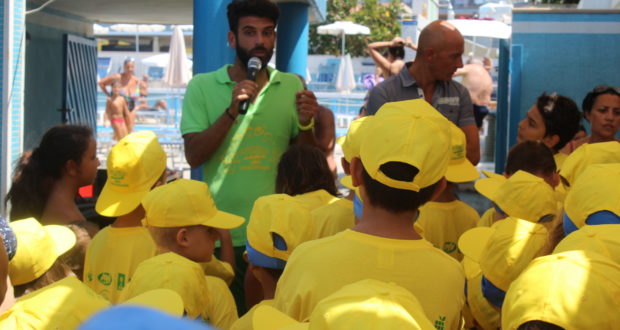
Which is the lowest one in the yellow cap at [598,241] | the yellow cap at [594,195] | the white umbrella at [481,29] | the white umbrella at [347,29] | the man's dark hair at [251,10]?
the yellow cap at [598,241]

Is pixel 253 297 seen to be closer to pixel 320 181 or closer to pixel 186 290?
pixel 320 181

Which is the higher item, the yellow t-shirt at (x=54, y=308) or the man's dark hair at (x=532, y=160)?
the man's dark hair at (x=532, y=160)

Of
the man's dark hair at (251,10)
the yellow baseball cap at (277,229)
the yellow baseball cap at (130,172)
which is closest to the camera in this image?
the yellow baseball cap at (277,229)

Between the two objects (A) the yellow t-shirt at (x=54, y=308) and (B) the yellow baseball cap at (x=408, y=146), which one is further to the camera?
(B) the yellow baseball cap at (x=408, y=146)

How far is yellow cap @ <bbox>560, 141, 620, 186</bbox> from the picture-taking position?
12.0 ft

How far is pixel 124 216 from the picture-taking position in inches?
154

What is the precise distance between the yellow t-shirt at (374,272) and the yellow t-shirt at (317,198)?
1.24 m

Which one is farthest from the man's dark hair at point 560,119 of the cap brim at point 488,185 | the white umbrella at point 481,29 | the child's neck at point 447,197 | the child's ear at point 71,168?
the white umbrella at point 481,29

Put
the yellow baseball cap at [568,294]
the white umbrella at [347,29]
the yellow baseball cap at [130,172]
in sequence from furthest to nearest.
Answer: the white umbrella at [347,29] < the yellow baseball cap at [130,172] < the yellow baseball cap at [568,294]

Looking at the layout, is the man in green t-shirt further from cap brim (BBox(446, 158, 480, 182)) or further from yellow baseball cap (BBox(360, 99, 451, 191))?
yellow baseball cap (BBox(360, 99, 451, 191))

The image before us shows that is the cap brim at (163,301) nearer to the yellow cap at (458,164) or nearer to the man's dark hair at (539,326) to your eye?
the man's dark hair at (539,326)

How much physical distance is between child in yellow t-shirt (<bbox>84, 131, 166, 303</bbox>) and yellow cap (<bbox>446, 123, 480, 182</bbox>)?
4.59 ft

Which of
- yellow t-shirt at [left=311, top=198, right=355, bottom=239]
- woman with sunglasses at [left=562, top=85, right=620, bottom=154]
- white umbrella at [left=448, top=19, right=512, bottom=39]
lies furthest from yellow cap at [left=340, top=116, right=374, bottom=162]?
white umbrella at [left=448, top=19, right=512, bottom=39]

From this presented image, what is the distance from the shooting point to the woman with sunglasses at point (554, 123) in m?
5.24
